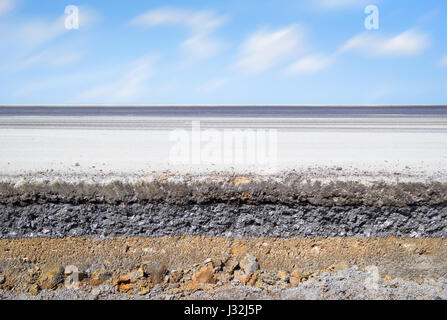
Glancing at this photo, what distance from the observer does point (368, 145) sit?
5.76m

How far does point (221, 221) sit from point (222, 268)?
0.46m

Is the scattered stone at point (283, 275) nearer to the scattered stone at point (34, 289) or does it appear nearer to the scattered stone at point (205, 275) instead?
the scattered stone at point (205, 275)

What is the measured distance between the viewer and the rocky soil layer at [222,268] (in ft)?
8.98

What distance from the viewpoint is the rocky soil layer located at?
274 centimetres

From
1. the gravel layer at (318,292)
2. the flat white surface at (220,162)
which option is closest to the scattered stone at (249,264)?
the gravel layer at (318,292)

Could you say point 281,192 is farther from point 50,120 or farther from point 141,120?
point 50,120

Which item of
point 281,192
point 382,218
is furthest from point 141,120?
point 382,218

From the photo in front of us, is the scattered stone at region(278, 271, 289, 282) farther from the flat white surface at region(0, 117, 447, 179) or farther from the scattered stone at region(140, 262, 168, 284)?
the flat white surface at region(0, 117, 447, 179)

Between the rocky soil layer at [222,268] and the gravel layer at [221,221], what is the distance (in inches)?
3.2

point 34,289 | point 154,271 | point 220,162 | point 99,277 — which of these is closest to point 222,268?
point 154,271

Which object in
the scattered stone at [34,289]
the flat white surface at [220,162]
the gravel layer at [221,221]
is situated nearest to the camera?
the scattered stone at [34,289]

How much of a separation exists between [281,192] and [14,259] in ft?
8.60

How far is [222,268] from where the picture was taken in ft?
9.55

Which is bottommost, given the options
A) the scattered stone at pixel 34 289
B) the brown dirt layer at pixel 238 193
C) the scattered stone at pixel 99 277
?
the scattered stone at pixel 34 289
